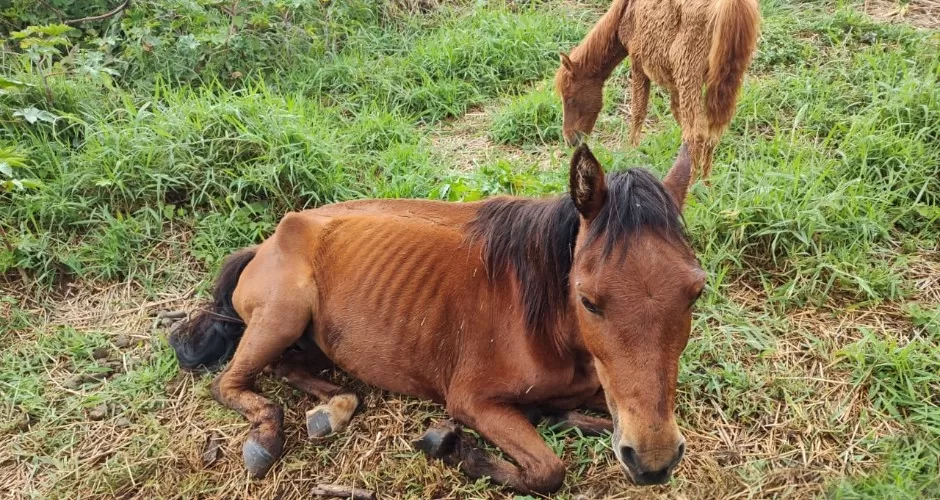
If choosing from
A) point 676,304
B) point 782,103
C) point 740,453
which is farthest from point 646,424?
point 782,103

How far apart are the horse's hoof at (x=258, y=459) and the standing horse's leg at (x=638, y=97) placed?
3510 mm

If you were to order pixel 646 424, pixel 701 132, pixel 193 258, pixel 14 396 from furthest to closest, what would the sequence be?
pixel 193 258, pixel 701 132, pixel 14 396, pixel 646 424

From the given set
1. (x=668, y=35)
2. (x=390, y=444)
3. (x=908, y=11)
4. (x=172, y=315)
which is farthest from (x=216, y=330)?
(x=908, y=11)

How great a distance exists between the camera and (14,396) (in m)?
3.38

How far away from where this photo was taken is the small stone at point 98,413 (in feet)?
10.8

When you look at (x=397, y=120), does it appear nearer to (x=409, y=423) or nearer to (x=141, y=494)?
(x=409, y=423)

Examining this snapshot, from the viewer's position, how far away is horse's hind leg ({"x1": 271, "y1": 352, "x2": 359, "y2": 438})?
3.04 m

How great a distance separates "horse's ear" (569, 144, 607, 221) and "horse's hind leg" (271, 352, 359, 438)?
158 centimetres

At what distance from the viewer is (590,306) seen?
226cm

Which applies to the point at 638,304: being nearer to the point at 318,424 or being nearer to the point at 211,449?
the point at 318,424

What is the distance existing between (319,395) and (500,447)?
104cm

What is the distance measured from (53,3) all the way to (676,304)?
6250 millimetres

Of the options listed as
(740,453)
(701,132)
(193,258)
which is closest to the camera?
(740,453)

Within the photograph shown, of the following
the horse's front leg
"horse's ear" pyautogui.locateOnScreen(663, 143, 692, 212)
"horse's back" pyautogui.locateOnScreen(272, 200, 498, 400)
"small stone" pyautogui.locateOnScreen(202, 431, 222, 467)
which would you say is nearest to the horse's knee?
the horse's front leg
